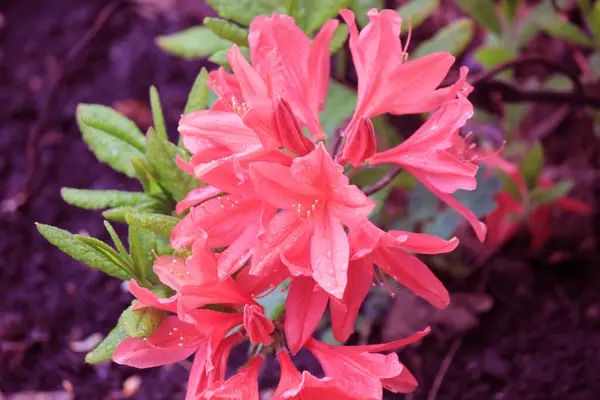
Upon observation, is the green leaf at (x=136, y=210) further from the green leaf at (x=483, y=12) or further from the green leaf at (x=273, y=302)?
the green leaf at (x=483, y=12)

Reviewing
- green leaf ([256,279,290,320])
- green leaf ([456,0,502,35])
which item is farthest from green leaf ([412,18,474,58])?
green leaf ([256,279,290,320])

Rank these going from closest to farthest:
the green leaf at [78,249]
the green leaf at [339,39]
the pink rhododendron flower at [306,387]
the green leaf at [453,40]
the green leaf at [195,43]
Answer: the pink rhododendron flower at [306,387] < the green leaf at [78,249] < the green leaf at [339,39] < the green leaf at [195,43] < the green leaf at [453,40]

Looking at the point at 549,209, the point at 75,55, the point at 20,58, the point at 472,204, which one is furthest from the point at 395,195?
the point at 20,58

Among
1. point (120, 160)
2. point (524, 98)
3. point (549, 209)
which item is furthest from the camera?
point (549, 209)

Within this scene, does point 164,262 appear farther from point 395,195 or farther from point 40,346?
point 395,195

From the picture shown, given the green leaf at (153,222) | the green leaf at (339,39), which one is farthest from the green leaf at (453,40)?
the green leaf at (153,222)
